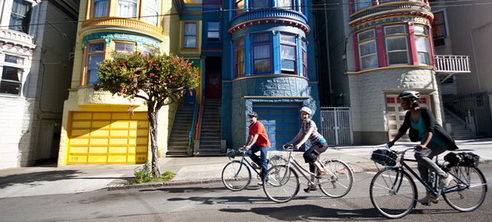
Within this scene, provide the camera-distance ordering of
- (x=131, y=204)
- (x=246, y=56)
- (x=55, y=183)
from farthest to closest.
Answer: (x=246, y=56) → (x=55, y=183) → (x=131, y=204)

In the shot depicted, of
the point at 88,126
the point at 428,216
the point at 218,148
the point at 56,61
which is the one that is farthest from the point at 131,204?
the point at 56,61

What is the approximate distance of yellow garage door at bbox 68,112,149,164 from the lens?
447 inches

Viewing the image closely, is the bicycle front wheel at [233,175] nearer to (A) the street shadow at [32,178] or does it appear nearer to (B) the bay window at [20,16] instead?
(A) the street shadow at [32,178]

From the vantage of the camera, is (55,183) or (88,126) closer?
(55,183)

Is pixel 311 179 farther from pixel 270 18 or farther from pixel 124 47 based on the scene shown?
pixel 124 47

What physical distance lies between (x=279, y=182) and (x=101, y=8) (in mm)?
13037

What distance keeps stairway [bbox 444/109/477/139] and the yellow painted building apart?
17.6 metres

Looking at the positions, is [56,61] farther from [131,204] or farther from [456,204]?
[456,204]

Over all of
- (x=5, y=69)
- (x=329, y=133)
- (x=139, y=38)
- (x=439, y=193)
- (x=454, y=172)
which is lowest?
(x=439, y=193)

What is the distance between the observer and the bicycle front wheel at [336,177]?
4793mm

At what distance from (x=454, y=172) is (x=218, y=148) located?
33.1 feet

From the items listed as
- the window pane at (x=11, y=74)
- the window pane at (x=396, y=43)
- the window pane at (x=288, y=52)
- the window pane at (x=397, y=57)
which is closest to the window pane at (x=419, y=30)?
the window pane at (x=396, y=43)

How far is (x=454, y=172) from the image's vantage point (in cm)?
393

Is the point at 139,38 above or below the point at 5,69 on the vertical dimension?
above
